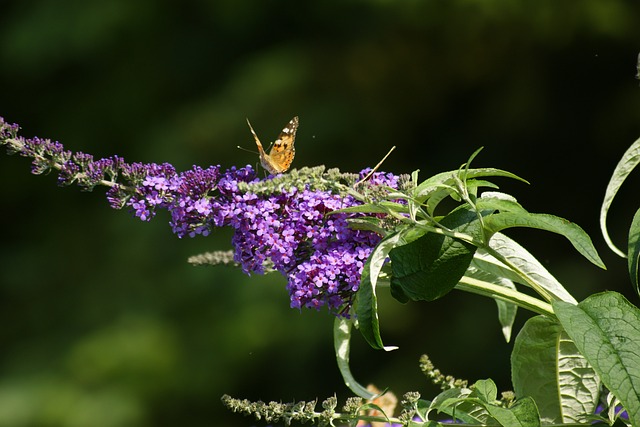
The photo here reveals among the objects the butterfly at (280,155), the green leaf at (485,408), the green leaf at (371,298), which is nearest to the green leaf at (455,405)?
the green leaf at (485,408)

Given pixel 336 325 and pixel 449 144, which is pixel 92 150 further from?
pixel 336 325

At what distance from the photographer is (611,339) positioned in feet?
3.12

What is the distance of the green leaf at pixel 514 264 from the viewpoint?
3.80 ft

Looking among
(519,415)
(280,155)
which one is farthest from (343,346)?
(280,155)

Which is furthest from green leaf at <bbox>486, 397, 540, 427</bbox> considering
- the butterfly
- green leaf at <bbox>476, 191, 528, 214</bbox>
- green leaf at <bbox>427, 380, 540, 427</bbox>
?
the butterfly

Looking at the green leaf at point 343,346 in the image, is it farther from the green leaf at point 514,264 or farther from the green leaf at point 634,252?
the green leaf at point 634,252

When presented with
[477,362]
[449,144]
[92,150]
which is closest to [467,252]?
[477,362]

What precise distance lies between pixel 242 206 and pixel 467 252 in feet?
1.09

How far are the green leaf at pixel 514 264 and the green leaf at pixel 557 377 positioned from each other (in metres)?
0.06

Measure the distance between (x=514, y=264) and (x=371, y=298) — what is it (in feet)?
0.76

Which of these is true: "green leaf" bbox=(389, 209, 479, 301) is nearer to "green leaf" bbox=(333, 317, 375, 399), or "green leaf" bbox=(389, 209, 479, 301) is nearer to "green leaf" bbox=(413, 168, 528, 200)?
"green leaf" bbox=(413, 168, 528, 200)

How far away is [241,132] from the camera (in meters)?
5.34

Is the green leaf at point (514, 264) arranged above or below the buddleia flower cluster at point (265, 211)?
below

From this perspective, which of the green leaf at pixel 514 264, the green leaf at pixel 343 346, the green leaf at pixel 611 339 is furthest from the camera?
the green leaf at pixel 343 346
